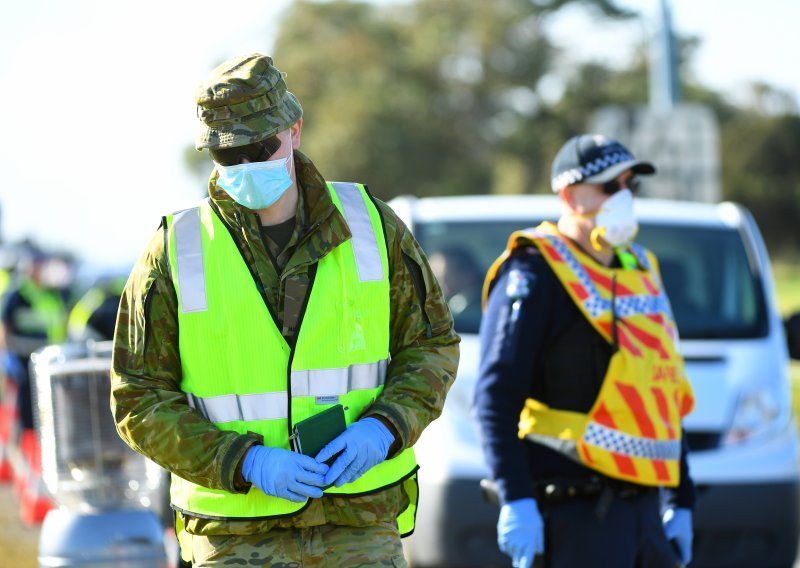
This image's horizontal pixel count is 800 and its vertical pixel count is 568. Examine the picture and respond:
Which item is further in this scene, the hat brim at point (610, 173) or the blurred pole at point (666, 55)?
the blurred pole at point (666, 55)

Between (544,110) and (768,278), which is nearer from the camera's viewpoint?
(768,278)

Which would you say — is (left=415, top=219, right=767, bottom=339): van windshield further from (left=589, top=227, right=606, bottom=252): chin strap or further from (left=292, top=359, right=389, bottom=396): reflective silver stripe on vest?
(left=292, top=359, right=389, bottom=396): reflective silver stripe on vest

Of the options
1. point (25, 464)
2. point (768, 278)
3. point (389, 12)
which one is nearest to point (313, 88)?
point (389, 12)

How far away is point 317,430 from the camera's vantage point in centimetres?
338

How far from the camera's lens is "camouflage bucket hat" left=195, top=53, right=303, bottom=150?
11.2ft

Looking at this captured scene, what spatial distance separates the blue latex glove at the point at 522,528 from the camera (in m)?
4.37

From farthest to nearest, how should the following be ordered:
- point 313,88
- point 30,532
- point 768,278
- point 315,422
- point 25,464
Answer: point 313,88 → point 25,464 → point 30,532 → point 768,278 → point 315,422

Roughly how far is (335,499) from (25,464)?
8.05m

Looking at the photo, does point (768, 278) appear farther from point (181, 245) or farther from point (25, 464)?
point (25, 464)

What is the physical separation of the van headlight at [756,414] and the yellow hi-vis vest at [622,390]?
2.36 m

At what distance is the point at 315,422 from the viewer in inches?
133

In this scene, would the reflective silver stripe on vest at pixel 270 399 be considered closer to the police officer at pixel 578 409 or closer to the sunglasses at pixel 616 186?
the police officer at pixel 578 409

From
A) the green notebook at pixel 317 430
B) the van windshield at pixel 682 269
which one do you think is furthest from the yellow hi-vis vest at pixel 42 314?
the green notebook at pixel 317 430

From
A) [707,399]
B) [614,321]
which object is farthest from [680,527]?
[707,399]
